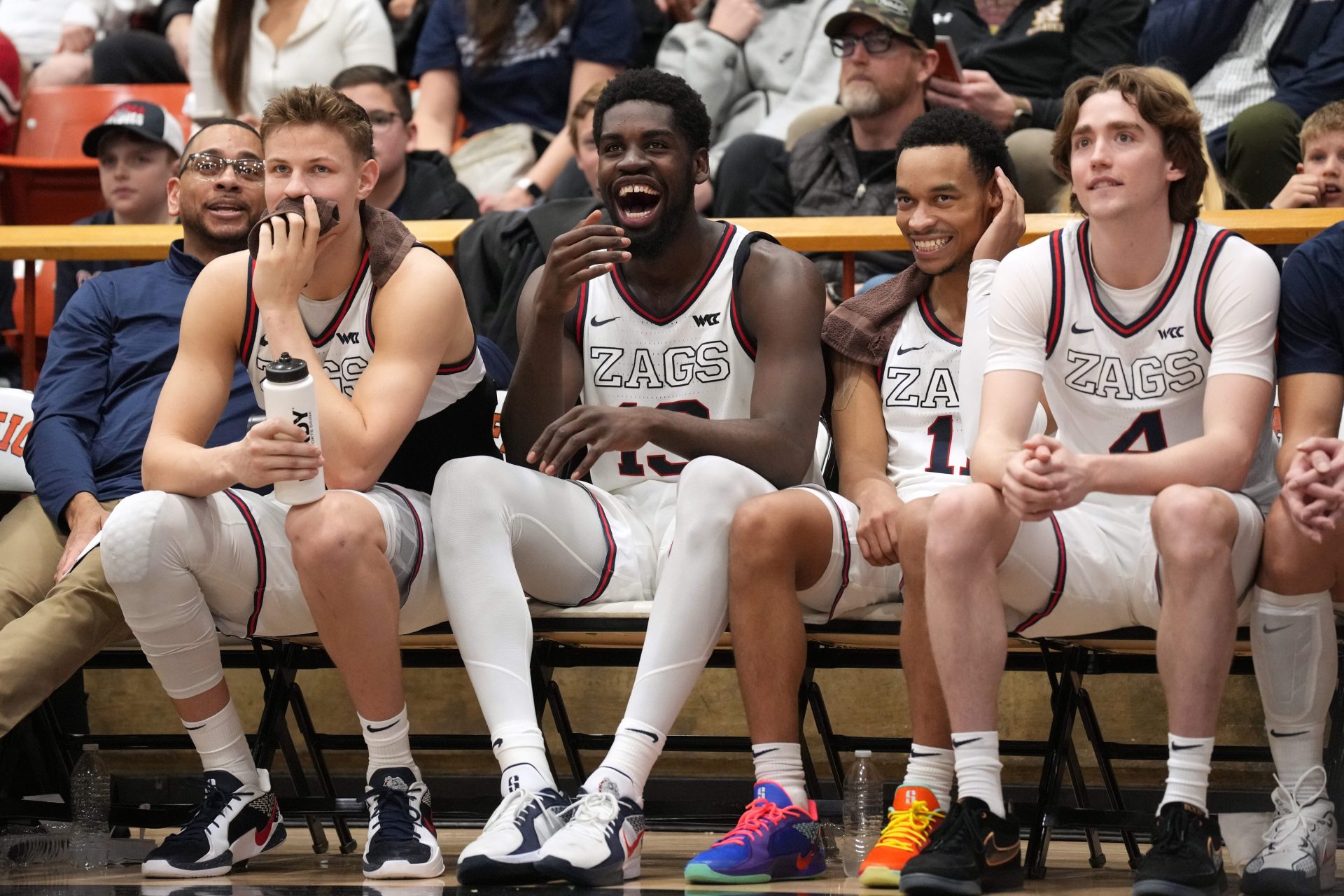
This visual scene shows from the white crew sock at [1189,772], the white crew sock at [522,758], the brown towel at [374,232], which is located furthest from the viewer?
the brown towel at [374,232]

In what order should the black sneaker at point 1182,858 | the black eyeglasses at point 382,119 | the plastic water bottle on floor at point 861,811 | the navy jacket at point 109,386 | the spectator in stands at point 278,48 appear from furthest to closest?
the spectator in stands at point 278,48 → the black eyeglasses at point 382,119 → the navy jacket at point 109,386 → the plastic water bottle on floor at point 861,811 → the black sneaker at point 1182,858

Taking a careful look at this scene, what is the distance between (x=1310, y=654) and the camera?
9.09 ft

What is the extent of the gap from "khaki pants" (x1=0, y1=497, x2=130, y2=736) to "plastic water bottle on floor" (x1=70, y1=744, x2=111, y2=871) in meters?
0.34

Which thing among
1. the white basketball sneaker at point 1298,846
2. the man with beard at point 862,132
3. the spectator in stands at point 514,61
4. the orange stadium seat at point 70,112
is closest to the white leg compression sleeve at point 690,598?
the white basketball sneaker at point 1298,846

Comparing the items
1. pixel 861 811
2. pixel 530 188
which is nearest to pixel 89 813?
pixel 861 811

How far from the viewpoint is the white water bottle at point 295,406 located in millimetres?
2928

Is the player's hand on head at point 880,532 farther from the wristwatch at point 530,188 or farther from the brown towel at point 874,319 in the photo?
the wristwatch at point 530,188

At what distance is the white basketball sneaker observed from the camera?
8.76 feet

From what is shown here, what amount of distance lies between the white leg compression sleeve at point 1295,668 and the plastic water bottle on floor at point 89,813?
2.35 meters

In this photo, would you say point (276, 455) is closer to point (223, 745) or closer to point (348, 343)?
point (348, 343)

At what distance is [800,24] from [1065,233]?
3.09 metres

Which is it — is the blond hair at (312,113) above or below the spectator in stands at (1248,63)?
below

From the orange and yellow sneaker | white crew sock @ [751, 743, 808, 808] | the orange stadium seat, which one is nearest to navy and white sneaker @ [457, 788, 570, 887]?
white crew sock @ [751, 743, 808, 808]

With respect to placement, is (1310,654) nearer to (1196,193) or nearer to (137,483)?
(1196,193)
